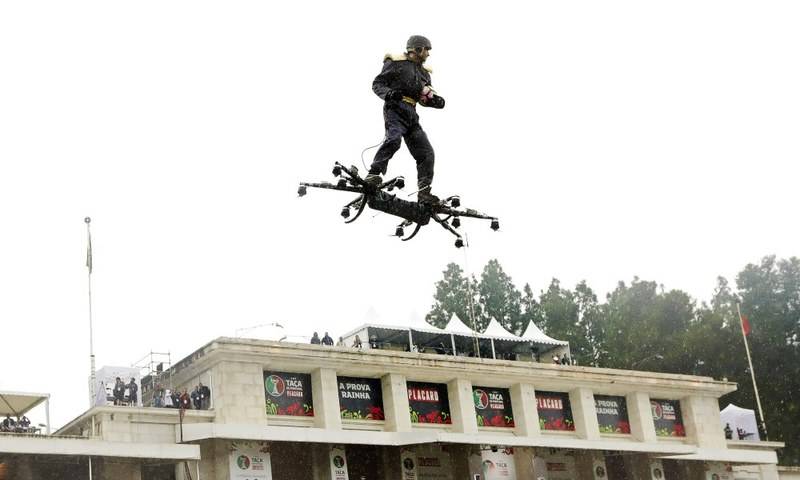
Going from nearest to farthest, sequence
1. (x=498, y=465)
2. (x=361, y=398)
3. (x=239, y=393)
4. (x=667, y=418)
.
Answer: (x=239, y=393)
(x=361, y=398)
(x=498, y=465)
(x=667, y=418)

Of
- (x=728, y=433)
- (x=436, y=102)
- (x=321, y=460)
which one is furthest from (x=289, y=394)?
(x=728, y=433)

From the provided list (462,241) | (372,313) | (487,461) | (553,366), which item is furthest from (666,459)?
(462,241)

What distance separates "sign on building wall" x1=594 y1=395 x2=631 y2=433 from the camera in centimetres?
4941

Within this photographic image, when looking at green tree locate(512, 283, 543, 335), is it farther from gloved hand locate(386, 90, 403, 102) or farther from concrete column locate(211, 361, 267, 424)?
gloved hand locate(386, 90, 403, 102)

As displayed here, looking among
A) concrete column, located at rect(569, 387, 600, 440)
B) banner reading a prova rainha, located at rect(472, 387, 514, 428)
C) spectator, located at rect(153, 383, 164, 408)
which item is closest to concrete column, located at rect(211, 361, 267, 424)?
spectator, located at rect(153, 383, 164, 408)

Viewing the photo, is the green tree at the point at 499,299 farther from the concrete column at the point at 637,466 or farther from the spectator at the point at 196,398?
the spectator at the point at 196,398

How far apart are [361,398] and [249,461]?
616 cm

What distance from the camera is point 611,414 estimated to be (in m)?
49.9

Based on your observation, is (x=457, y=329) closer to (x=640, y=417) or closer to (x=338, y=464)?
(x=640, y=417)

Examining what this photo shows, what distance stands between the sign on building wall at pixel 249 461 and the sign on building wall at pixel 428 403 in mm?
7394

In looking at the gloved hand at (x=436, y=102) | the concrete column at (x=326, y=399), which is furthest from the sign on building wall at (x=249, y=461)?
the gloved hand at (x=436, y=102)

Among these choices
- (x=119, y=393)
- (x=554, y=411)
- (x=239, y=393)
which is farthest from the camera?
(x=554, y=411)

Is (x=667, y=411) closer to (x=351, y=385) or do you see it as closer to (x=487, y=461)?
(x=487, y=461)

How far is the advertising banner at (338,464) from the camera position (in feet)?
129
